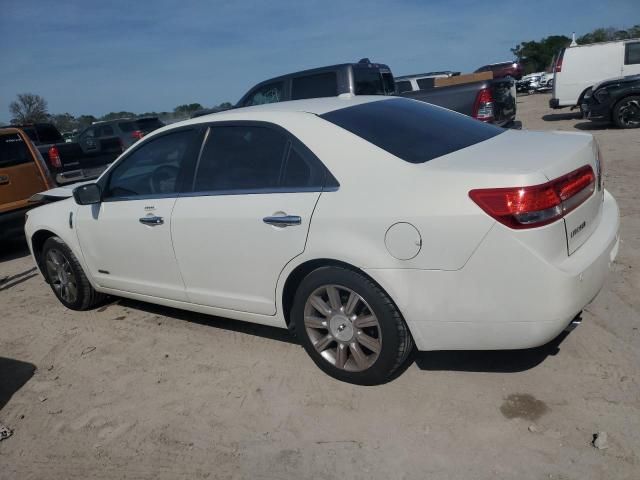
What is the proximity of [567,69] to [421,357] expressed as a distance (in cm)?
1461

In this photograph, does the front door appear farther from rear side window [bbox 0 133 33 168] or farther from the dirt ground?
rear side window [bbox 0 133 33 168]

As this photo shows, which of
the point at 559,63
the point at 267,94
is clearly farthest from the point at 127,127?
the point at 559,63

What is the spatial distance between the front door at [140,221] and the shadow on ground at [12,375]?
2.86 feet

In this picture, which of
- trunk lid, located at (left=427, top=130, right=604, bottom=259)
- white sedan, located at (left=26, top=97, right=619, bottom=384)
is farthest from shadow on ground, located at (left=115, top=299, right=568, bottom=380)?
trunk lid, located at (left=427, top=130, right=604, bottom=259)

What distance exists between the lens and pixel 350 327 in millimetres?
3117

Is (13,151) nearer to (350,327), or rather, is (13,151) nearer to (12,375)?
(12,375)

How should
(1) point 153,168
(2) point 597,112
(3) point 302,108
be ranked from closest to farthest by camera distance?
(3) point 302,108 → (1) point 153,168 → (2) point 597,112

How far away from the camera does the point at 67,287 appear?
16.5ft

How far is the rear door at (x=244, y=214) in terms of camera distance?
3.17 meters

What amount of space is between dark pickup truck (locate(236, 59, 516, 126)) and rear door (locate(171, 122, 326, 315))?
217 inches

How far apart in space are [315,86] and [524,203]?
6.99 meters

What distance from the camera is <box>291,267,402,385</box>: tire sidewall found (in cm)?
292

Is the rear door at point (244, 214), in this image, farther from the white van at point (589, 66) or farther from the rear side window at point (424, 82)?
the white van at point (589, 66)

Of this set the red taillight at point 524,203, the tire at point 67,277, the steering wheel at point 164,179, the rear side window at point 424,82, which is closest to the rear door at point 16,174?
the tire at point 67,277
